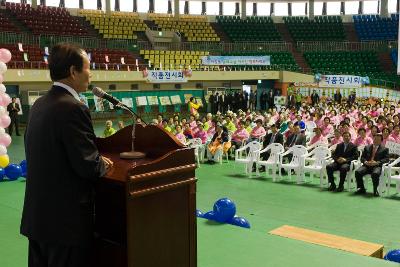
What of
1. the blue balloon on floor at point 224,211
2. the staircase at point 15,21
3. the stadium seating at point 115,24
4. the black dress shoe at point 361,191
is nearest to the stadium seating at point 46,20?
the staircase at point 15,21

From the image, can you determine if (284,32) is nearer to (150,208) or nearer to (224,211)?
(224,211)

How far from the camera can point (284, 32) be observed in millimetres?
37938

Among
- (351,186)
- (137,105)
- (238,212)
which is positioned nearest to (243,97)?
(137,105)

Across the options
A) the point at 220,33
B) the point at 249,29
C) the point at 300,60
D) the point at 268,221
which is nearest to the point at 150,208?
the point at 268,221

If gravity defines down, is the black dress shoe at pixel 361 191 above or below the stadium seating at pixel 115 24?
below

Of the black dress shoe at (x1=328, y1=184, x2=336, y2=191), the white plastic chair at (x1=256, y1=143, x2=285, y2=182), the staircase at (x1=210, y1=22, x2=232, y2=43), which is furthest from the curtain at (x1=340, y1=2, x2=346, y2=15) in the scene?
the black dress shoe at (x1=328, y1=184, x2=336, y2=191)

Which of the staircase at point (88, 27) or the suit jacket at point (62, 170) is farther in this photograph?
the staircase at point (88, 27)

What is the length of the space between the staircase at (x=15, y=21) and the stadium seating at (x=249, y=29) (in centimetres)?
1527

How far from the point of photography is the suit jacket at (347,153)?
363 inches

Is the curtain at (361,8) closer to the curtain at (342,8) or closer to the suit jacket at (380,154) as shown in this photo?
the curtain at (342,8)

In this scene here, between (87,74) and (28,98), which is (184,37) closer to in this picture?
(28,98)

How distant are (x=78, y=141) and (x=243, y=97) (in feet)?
80.8

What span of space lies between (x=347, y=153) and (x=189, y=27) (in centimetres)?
2741

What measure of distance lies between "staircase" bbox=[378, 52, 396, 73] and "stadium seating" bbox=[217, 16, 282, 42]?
25.2 feet
